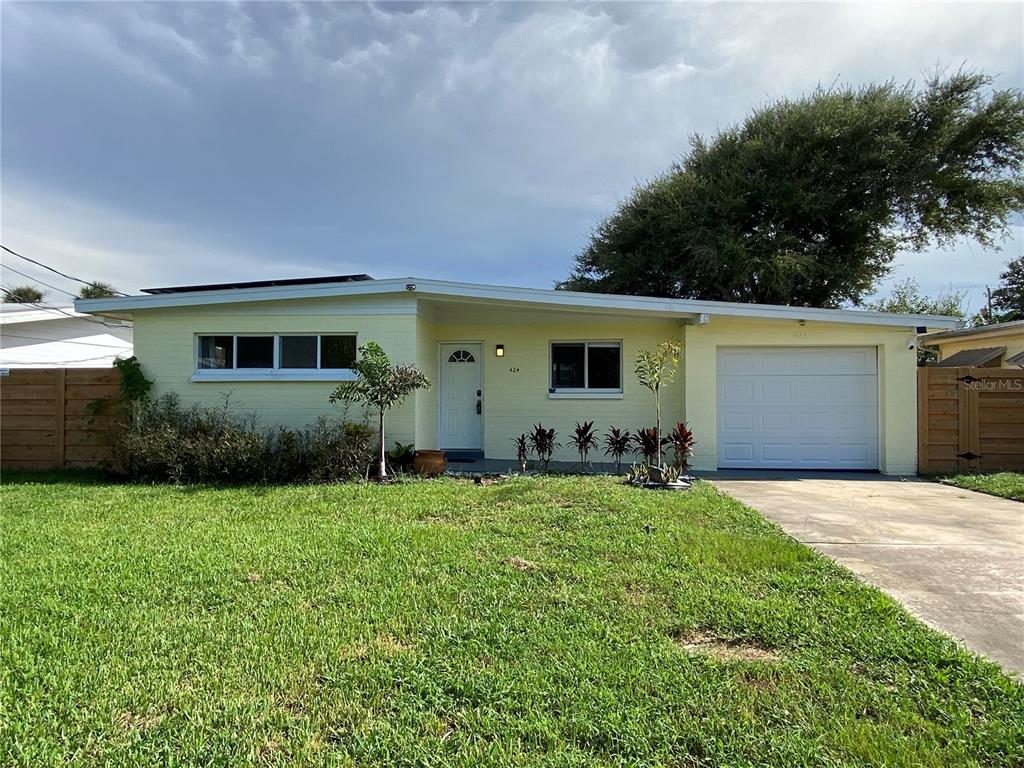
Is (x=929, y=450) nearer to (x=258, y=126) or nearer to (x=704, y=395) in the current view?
(x=704, y=395)

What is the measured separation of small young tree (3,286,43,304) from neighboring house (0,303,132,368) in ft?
22.2

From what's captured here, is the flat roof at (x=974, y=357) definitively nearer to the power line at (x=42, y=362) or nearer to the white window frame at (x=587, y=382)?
the white window frame at (x=587, y=382)

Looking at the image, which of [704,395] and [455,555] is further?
[704,395]

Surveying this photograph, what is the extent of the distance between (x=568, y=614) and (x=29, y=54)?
11850 millimetres

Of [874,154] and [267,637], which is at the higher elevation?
[874,154]

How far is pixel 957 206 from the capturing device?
14875mm

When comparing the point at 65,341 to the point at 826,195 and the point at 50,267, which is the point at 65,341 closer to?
the point at 50,267

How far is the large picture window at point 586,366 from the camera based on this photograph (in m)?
10.7

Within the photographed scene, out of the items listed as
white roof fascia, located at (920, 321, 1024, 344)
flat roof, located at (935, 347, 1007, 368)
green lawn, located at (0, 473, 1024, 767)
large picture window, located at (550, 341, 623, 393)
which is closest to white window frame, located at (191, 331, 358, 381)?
large picture window, located at (550, 341, 623, 393)

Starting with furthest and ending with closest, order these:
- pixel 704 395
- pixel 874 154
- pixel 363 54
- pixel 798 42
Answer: pixel 874 154, pixel 704 395, pixel 363 54, pixel 798 42

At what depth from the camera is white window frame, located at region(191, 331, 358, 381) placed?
916 cm

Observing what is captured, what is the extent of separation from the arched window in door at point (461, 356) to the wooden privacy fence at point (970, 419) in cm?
840

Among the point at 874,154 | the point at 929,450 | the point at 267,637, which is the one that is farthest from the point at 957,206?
the point at 267,637
